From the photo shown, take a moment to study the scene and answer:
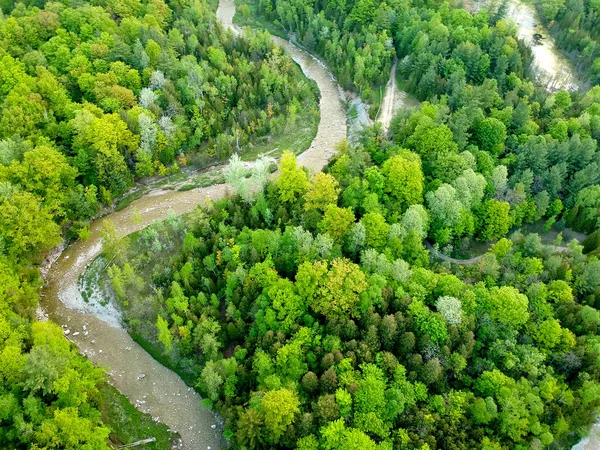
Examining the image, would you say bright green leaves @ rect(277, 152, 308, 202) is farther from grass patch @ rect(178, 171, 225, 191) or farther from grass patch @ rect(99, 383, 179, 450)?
grass patch @ rect(99, 383, 179, 450)

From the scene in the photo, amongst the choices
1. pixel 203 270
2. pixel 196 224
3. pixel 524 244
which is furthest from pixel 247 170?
pixel 524 244

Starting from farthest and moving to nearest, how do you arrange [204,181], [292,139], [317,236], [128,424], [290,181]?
[292,139], [204,181], [290,181], [317,236], [128,424]

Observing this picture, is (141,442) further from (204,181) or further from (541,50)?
(541,50)

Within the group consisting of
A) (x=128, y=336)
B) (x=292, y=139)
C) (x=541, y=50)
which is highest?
(x=541, y=50)

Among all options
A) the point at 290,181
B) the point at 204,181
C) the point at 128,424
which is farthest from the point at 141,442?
the point at 204,181

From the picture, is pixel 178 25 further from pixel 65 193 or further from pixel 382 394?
pixel 382 394

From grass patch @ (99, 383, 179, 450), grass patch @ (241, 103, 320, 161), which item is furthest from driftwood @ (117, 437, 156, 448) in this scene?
grass patch @ (241, 103, 320, 161)
